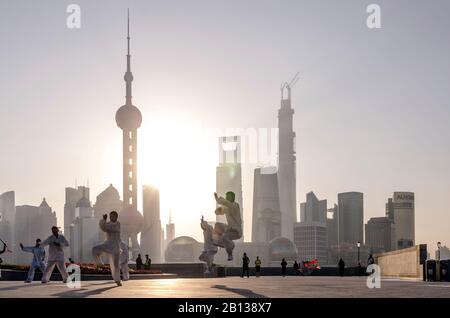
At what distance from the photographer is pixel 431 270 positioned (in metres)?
35.0

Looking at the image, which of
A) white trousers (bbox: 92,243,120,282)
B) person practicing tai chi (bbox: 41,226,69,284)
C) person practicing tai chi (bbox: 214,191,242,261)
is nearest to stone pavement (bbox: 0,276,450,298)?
white trousers (bbox: 92,243,120,282)

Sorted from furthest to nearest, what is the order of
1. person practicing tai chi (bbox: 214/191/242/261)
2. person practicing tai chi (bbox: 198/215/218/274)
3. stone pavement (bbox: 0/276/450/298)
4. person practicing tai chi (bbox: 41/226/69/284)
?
person practicing tai chi (bbox: 198/215/218/274)
person practicing tai chi (bbox: 214/191/242/261)
person practicing tai chi (bbox: 41/226/69/284)
stone pavement (bbox: 0/276/450/298)

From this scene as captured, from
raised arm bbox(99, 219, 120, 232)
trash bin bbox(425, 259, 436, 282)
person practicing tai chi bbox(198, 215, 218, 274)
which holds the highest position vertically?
raised arm bbox(99, 219, 120, 232)

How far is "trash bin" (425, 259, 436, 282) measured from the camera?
3478 cm

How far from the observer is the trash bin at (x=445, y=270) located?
34031 millimetres

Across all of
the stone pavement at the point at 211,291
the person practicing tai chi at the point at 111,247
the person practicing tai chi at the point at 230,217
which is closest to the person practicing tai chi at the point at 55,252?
the stone pavement at the point at 211,291

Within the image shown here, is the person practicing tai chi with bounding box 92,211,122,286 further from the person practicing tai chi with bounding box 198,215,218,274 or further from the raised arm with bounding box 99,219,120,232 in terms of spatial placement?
the person practicing tai chi with bounding box 198,215,218,274

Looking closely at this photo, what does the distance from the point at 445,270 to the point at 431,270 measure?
933 mm

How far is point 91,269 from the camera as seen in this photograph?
3391 cm

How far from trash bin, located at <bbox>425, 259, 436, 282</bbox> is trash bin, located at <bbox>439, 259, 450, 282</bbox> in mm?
486

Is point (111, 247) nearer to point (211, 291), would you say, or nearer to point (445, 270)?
point (211, 291)

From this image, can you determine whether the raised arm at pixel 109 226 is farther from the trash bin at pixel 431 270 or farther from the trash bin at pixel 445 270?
the trash bin at pixel 431 270
